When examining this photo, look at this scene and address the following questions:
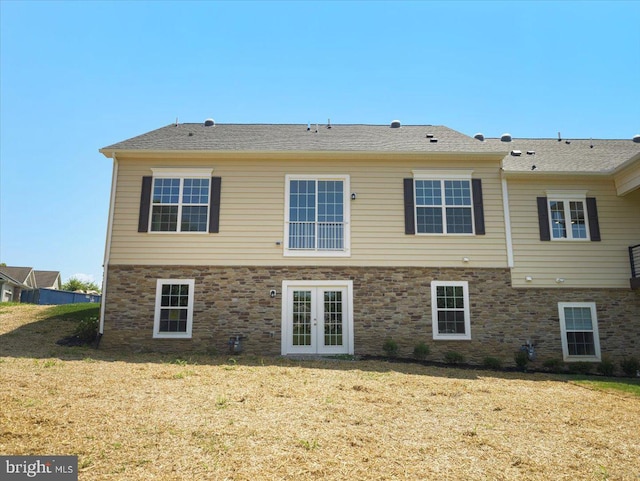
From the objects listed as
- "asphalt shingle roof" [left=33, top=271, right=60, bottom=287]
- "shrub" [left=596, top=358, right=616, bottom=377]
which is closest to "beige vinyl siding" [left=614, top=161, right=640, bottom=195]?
"shrub" [left=596, top=358, right=616, bottom=377]

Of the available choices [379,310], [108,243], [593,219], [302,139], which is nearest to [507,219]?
[593,219]

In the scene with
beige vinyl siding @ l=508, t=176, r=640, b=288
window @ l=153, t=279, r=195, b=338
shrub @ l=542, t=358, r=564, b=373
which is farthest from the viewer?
beige vinyl siding @ l=508, t=176, r=640, b=288

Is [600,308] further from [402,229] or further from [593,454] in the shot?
[593,454]

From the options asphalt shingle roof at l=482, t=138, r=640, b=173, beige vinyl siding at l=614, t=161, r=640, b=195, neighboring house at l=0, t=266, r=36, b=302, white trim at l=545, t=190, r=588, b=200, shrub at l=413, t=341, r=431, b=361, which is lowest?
shrub at l=413, t=341, r=431, b=361

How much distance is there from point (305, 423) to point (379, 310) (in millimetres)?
7139

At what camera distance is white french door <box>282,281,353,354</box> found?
498 inches

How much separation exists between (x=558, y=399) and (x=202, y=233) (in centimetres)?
986

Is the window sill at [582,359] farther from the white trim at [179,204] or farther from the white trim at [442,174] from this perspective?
the white trim at [179,204]

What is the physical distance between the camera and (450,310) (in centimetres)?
1288

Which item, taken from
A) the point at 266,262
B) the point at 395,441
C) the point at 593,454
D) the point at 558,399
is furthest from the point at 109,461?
the point at 266,262

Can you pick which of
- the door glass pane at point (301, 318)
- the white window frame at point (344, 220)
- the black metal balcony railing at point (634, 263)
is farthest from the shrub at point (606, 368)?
the door glass pane at point (301, 318)

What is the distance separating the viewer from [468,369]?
11.5 metres

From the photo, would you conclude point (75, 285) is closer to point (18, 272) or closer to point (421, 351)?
point (18, 272)

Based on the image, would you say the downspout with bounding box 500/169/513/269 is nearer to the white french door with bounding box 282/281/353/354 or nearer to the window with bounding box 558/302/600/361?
the window with bounding box 558/302/600/361
